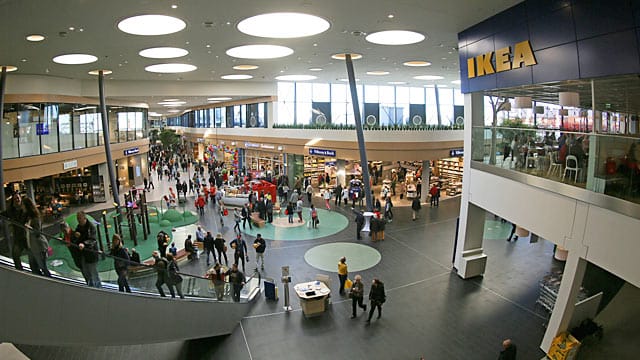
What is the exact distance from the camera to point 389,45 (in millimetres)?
12734

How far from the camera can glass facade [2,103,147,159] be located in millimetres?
16875

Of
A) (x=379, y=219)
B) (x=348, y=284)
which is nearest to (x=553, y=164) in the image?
(x=348, y=284)

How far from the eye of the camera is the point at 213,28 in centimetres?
982

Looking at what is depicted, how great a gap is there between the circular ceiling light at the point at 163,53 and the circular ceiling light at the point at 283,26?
12.0 feet

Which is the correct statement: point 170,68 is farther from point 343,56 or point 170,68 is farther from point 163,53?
point 343,56

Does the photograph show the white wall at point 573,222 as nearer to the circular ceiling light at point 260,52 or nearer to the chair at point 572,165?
the chair at point 572,165

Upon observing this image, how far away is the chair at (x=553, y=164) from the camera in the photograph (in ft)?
25.8

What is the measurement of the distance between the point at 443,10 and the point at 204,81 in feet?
60.7

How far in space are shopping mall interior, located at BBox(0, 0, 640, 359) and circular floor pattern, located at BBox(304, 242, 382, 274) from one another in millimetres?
120

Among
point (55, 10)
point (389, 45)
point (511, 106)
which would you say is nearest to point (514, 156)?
point (511, 106)

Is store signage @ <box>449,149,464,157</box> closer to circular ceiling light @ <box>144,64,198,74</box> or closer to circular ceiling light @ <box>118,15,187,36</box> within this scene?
circular ceiling light @ <box>144,64,198,74</box>

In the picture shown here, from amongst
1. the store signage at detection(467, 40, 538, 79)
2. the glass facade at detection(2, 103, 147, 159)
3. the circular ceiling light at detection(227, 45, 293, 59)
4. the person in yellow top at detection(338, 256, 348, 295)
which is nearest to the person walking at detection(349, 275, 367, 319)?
the person in yellow top at detection(338, 256, 348, 295)

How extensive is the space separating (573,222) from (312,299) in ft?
20.1

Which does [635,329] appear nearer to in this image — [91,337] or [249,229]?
[91,337]
